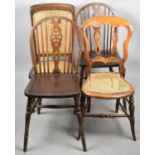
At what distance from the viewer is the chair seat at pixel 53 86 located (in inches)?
72.4

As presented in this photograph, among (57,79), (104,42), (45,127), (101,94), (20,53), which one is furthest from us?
(20,53)

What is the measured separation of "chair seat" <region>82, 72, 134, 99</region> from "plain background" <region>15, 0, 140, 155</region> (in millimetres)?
441

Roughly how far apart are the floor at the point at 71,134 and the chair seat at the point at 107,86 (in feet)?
1.44

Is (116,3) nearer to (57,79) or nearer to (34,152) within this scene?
(57,79)

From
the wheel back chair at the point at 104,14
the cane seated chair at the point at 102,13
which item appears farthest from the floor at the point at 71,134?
the cane seated chair at the point at 102,13

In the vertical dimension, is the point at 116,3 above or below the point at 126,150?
above

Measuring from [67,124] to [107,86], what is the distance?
22.8 inches

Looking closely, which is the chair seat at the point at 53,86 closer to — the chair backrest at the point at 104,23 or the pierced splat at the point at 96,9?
the chair backrest at the point at 104,23

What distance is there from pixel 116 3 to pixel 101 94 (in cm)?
127

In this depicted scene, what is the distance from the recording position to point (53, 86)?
1953 mm

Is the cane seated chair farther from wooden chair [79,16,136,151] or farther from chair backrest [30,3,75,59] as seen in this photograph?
wooden chair [79,16,136,151]

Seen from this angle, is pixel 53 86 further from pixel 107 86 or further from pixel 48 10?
pixel 48 10

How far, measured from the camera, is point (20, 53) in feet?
9.77

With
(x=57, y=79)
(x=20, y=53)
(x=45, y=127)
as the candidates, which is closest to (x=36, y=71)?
(x=57, y=79)
